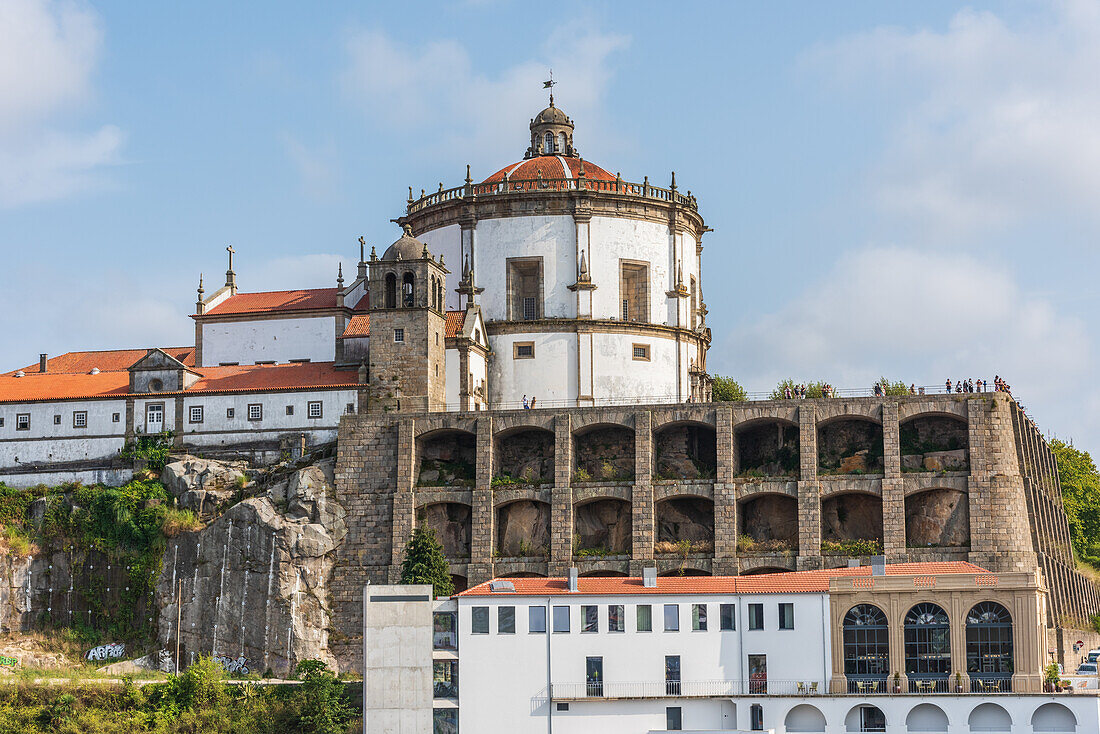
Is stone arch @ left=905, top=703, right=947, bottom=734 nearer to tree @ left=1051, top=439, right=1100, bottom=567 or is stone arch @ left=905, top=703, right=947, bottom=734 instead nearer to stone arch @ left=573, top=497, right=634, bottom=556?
stone arch @ left=573, top=497, right=634, bottom=556

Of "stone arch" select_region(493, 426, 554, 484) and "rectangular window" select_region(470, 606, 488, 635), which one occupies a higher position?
"stone arch" select_region(493, 426, 554, 484)

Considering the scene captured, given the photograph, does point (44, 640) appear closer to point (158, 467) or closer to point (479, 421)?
point (158, 467)

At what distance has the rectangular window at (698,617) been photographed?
2608 inches

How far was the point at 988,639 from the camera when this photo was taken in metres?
64.5

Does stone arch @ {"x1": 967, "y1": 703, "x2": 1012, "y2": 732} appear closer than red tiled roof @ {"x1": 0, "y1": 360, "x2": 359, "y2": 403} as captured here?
Yes

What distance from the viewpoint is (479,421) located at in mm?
80875

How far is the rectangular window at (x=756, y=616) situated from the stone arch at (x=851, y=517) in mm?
12063

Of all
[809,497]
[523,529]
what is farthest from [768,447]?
[523,529]

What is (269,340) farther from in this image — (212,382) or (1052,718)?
(1052,718)

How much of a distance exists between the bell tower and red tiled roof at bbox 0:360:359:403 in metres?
1.86

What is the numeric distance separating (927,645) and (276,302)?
39.5 meters

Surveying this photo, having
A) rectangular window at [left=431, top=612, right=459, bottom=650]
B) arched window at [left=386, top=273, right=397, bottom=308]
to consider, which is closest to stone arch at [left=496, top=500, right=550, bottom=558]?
arched window at [left=386, top=273, right=397, bottom=308]

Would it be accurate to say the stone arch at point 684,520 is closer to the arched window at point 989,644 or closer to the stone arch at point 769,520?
the stone arch at point 769,520

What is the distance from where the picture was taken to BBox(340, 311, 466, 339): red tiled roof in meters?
84.4
